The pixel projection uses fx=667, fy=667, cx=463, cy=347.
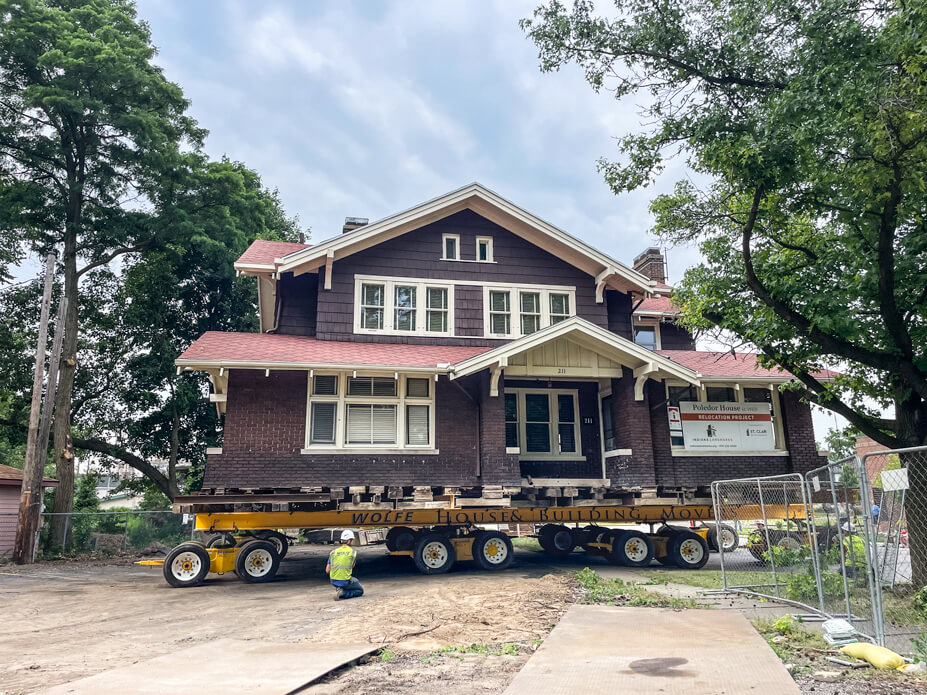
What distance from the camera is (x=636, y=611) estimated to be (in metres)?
10.3

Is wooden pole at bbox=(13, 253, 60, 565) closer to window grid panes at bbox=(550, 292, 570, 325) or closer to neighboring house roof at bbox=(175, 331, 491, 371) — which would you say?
neighboring house roof at bbox=(175, 331, 491, 371)

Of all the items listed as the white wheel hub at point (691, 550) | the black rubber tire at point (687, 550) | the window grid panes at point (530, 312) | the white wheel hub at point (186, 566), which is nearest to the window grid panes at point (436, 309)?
the window grid panes at point (530, 312)

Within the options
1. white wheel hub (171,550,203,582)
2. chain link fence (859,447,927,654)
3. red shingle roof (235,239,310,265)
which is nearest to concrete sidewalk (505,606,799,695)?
chain link fence (859,447,927,654)

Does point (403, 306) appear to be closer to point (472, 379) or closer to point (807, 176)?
point (472, 379)

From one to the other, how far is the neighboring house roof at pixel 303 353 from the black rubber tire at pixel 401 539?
4.51m

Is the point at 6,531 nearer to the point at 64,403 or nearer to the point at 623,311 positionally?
the point at 64,403

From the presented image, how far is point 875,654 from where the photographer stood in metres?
6.54

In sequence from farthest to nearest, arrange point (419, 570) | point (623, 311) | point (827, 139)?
1. point (623, 311)
2. point (419, 570)
3. point (827, 139)

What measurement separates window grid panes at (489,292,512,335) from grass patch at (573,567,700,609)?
767cm

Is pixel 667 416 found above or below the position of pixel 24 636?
above

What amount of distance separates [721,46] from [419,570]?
1318cm

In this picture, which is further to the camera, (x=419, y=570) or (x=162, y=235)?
(x=162, y=235)

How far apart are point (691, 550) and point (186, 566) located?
12.6 metres

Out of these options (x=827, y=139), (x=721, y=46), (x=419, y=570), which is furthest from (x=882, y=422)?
(x=419, y=570)
